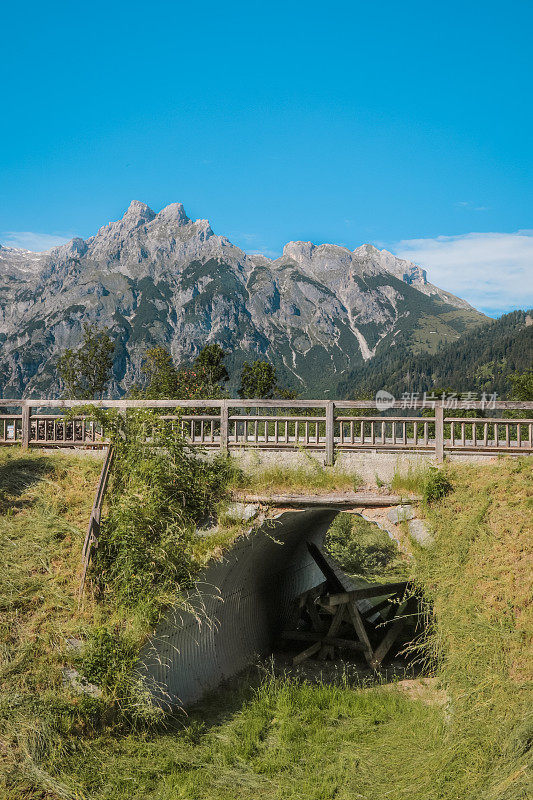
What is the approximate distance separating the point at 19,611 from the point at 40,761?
2.58 metres

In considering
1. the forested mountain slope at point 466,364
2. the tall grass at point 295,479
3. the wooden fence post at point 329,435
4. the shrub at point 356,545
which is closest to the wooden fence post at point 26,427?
the tall grass at point 295,479

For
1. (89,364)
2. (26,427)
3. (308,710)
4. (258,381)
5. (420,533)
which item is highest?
(89,364)

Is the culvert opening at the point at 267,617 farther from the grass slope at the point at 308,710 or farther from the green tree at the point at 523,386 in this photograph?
the green tree at the point at 523,386

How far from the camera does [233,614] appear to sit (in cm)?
1466

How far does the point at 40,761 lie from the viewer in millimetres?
8625

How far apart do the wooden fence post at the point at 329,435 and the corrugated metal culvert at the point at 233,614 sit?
1.15 m

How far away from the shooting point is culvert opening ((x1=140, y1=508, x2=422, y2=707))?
1190 centimetres

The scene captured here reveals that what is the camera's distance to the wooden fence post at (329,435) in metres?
13.8

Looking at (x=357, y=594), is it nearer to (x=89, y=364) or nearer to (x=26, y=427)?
(x=26, y=427)

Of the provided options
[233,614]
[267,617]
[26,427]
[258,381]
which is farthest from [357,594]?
[258,381]

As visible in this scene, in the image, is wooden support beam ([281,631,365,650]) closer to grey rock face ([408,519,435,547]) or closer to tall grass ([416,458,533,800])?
grey rock face ([408,519,435,547])

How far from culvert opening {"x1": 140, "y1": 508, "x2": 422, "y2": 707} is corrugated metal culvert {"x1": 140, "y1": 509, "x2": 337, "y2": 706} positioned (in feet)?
0.08

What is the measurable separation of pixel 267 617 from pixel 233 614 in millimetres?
2496

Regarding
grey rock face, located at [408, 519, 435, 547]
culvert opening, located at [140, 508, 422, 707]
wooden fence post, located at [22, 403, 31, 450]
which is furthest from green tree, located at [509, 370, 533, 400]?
wooden fence post, located at [22, 403, 31, 450]
